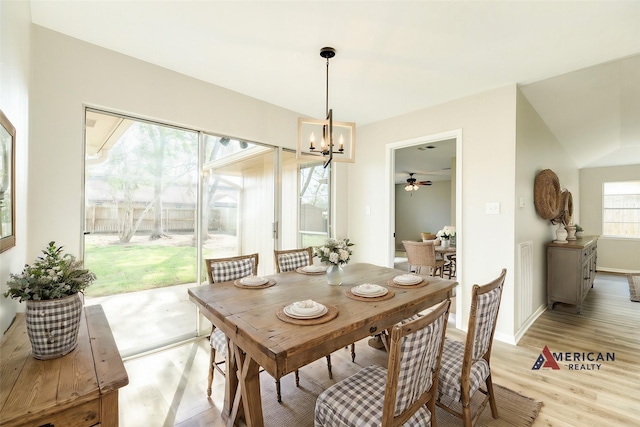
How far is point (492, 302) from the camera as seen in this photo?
1.62 metres

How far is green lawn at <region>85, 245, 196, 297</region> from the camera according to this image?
2.53 meters

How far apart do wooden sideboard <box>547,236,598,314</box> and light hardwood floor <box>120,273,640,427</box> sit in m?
0.33

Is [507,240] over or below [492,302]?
over

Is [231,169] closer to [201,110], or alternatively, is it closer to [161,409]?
[201,110]

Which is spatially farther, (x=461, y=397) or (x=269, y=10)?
(x=269, y=10)

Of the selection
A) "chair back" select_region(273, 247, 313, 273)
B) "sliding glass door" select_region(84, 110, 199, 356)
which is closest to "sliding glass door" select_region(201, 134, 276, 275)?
"sliding glass door" select_region(84, 110, 199, 356)

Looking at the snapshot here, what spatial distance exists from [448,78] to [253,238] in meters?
2.81

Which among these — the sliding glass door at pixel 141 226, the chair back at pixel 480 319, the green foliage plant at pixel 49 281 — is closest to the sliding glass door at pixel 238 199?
the sliding glass door at pixel 141 226

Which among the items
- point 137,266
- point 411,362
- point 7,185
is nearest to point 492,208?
point 411,362

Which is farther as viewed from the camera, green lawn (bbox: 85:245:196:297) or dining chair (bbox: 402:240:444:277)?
dining chair (bbox: 402:240:444:277)

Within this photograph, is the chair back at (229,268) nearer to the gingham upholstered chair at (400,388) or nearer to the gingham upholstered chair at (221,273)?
the gingham upholstered chair at (221,273)

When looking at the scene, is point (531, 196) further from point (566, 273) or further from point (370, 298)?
point (370, 298)

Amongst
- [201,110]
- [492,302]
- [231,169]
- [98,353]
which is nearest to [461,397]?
[492,302]

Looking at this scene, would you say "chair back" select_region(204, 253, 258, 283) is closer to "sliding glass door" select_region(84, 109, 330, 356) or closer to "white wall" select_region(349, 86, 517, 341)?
"sliding glass door" select_region(84, 109, 330, 356)
